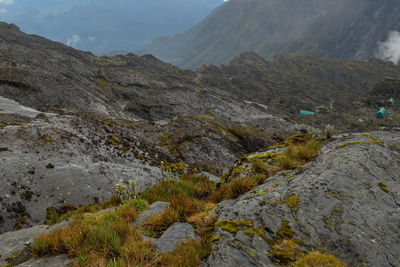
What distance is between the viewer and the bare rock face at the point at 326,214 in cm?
465

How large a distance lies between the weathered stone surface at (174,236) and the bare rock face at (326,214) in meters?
0.70

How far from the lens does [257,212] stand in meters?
5.78

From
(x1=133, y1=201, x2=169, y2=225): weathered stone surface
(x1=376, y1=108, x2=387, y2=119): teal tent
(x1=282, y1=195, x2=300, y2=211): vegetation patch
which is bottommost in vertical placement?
(x1=376, y1=108, x2=387, y2=119): teal tent

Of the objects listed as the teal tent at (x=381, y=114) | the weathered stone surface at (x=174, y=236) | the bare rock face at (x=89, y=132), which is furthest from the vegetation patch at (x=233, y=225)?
the teal tent at (x=381, y=114)

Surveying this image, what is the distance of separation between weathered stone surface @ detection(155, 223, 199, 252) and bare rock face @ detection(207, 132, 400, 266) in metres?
0.70

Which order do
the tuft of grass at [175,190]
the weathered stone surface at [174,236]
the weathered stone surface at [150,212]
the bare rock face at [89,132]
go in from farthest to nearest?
the bare rock face at [89,132], the tuft of grass at [175,190], the weathered stone surface at [150,212], the weathered stone surface at [174,236]

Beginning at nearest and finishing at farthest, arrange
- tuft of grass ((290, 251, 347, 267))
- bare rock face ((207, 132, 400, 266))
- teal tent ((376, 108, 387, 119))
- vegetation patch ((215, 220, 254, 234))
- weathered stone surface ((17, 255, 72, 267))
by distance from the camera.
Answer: tuft of grass ((290, 251, 347, 267)) → bare rock face ((207, 132, 400, 266)) → weathered stone surface ((17, 255, 72, 267)) → vegetation patch ((215, 220, 254, 234)) → teal tent ((376, 108, 387, 119))

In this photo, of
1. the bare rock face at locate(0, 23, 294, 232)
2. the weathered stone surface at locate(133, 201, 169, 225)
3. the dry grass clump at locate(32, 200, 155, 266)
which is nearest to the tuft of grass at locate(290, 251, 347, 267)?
the dry grass clump at locate(32, 200, 155, 266)

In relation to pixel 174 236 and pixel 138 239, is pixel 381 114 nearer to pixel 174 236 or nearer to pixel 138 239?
pixel 174 236

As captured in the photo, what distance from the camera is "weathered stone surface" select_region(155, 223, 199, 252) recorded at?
4938mm

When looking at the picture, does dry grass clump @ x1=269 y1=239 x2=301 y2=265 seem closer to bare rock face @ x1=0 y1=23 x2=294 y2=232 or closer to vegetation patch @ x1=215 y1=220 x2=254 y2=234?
vegetation patch @ x1=215 y1=220 x2=254 y2=234

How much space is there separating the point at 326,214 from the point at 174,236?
11.6 ft

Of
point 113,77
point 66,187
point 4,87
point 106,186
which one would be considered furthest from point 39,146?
point 113,77

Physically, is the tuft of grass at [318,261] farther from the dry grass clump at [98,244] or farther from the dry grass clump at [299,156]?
the dry grass clump at [299,156]
